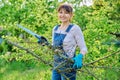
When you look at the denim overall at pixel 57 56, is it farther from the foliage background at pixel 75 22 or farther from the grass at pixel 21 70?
the grass at pixel 21 70

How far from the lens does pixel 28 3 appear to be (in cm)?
625

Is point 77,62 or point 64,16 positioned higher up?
point 64,16

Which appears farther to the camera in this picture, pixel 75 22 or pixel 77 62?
pixel 75 22

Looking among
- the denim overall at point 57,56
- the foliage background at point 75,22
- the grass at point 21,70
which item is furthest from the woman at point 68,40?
the grass at point 21,70

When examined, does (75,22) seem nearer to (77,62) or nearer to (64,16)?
(64,16)

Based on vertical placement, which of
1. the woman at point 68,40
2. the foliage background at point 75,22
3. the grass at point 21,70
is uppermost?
the woman at point 68,40

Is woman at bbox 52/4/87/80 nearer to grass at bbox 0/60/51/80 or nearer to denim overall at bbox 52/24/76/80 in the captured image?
denim overall at bbox 52/24/76/80

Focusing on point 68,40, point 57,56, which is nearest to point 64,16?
point 68,40

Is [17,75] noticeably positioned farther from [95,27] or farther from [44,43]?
[44,43]

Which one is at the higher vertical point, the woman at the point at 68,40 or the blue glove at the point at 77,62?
the woman at the point at 68,40

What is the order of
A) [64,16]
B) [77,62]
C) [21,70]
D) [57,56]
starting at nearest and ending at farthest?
[77,62]
[57,56]
[64,16]
[21,70]

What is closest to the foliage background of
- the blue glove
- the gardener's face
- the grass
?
the grass

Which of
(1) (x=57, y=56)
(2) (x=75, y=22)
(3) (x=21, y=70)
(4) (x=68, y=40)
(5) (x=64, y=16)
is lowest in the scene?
(3) (x=21, y=70)

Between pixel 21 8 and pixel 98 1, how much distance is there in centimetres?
129
